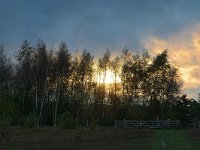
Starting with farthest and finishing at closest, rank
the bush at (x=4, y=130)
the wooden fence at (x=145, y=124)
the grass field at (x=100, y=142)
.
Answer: the wooden fence at (x=145, y=124) → the bush at (x=4, y=130) → the grass field at (x=100, y=142)

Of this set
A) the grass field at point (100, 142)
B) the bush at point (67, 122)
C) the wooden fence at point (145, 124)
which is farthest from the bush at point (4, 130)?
the wooden fence at point (145, 124)

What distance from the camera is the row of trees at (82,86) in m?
81.8

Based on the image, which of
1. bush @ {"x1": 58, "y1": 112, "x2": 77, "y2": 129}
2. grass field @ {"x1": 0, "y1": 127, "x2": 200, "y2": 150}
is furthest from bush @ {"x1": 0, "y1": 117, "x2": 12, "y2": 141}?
bush @ {"x1": 58, "y1": 112, "x2": 77, "y2": 129}

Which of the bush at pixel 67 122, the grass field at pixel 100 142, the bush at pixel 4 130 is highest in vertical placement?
the bush at pixel 67 122

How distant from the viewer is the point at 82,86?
8912cm

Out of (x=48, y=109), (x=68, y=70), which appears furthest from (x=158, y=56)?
(x=48, y=109)

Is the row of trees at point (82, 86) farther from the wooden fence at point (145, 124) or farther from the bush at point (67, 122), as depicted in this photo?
the bush at point (67, 122)

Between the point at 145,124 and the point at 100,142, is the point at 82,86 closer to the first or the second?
the point at 145,124

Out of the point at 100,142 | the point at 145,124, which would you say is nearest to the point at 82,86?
the point at 145,124

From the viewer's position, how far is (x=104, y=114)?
8256 cm

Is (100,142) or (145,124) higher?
(145,124)

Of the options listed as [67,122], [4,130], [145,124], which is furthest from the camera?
[145,124]

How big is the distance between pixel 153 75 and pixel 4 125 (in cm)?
5848

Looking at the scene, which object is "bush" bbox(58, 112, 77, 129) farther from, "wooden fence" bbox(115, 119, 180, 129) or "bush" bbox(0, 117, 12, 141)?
"bush" bbox(0, 117, 12, 141)
